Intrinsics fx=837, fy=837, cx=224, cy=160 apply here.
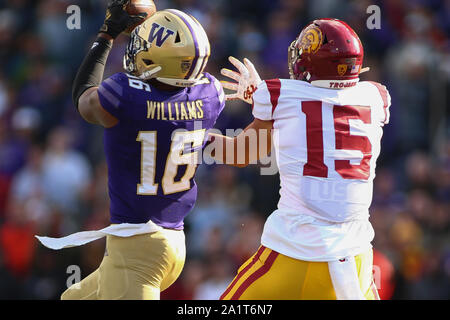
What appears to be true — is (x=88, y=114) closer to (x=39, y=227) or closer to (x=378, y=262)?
(x=378, y=262)

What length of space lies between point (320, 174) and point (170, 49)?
1193 millimetres

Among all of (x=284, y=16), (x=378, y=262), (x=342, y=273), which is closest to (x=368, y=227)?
(x=342, y=273)

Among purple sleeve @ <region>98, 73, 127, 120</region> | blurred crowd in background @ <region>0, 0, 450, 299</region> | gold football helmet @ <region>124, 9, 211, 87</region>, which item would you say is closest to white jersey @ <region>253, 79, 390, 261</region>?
gold football helmet @ <region>124, 9, 211, 87</region>

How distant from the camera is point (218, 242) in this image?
30.1ft

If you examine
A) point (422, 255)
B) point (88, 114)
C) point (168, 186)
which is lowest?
point (422, 255)

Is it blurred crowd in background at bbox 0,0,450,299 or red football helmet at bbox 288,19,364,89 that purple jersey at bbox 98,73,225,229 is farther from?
blurred crowd in background at bbox 0,0,450,299

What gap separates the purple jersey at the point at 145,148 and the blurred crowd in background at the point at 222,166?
3.60 metres

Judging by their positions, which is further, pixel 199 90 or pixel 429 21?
pixel 429 21

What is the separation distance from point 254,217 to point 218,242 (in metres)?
0.50

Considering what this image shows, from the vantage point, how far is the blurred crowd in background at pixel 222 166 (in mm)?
9227

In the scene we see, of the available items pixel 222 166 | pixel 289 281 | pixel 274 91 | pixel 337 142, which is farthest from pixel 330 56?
pixel 222 166

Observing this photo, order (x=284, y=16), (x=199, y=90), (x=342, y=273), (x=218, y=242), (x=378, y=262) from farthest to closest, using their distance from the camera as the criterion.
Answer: (x=284, y=16)
(x=218, y=242)
(x=378, y=262)
(x=199, y=90)
(x=342, y=273)

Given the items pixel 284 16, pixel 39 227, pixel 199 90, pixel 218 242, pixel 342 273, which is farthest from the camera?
pixel 284 16

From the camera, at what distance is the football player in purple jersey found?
5.07 meters
